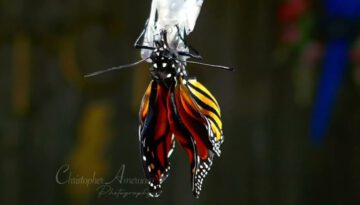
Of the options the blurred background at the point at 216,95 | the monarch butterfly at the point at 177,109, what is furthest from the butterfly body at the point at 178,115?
the blurred background at the point at 216,95

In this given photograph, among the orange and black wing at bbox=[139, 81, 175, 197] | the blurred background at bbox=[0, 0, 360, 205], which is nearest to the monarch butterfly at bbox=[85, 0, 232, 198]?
the orange and black wing at bbox=[139, 81, 175, 197]

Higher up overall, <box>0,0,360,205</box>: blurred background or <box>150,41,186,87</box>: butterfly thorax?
<box>150,41,186,87</box>: butterfly thorax

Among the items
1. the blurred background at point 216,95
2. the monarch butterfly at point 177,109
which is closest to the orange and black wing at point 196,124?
the monarch butterfly at point 177,109

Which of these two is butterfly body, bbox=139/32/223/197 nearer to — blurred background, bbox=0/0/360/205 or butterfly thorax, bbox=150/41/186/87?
butterfly thorax, bbox=150/41/186/87

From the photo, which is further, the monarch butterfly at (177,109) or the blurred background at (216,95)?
the blurred background at (216,95)

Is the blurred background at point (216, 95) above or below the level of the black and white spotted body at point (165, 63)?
below

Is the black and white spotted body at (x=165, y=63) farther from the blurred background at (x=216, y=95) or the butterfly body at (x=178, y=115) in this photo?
the blurred background at (x=216, y=95)

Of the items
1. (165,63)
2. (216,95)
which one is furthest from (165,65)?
(216,95)
